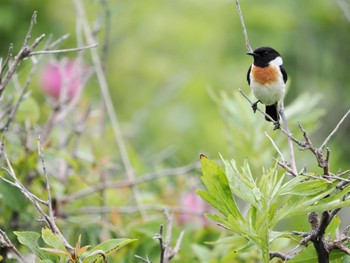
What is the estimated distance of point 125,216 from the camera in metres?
3.30

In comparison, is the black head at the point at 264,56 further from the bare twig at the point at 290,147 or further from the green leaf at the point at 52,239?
the green leaf at the point at 52,239

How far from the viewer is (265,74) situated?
2.21 metres

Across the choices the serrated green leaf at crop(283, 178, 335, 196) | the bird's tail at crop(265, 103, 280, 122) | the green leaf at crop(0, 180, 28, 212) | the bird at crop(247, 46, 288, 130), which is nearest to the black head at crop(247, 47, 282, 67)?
the bird at crop(247, 46, 288, 130)

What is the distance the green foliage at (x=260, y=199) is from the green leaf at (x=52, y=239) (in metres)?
0.35

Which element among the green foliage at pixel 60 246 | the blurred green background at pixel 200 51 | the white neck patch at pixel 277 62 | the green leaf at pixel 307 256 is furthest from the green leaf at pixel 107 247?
the blurred green background at pixel 200 51

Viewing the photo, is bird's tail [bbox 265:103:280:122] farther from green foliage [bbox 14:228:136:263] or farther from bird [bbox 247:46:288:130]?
green foliage [bbox 14:228:136:263]

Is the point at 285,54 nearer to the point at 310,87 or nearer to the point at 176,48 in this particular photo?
the point at 310,87

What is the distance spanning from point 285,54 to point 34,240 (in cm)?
572

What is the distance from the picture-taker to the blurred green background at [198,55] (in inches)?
257

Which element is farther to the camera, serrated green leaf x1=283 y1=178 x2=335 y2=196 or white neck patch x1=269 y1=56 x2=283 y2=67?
white neck patch x1=269 y1=56 x2=283 y2=67

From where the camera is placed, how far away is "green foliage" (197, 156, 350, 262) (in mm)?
1680

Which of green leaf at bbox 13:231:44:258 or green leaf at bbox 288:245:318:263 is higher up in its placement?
green leaf at bbox 13:231:44:258

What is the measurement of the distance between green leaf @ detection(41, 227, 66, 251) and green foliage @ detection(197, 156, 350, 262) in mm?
345

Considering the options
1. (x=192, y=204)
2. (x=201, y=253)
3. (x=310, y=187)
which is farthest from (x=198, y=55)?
(x=310, y=187)
